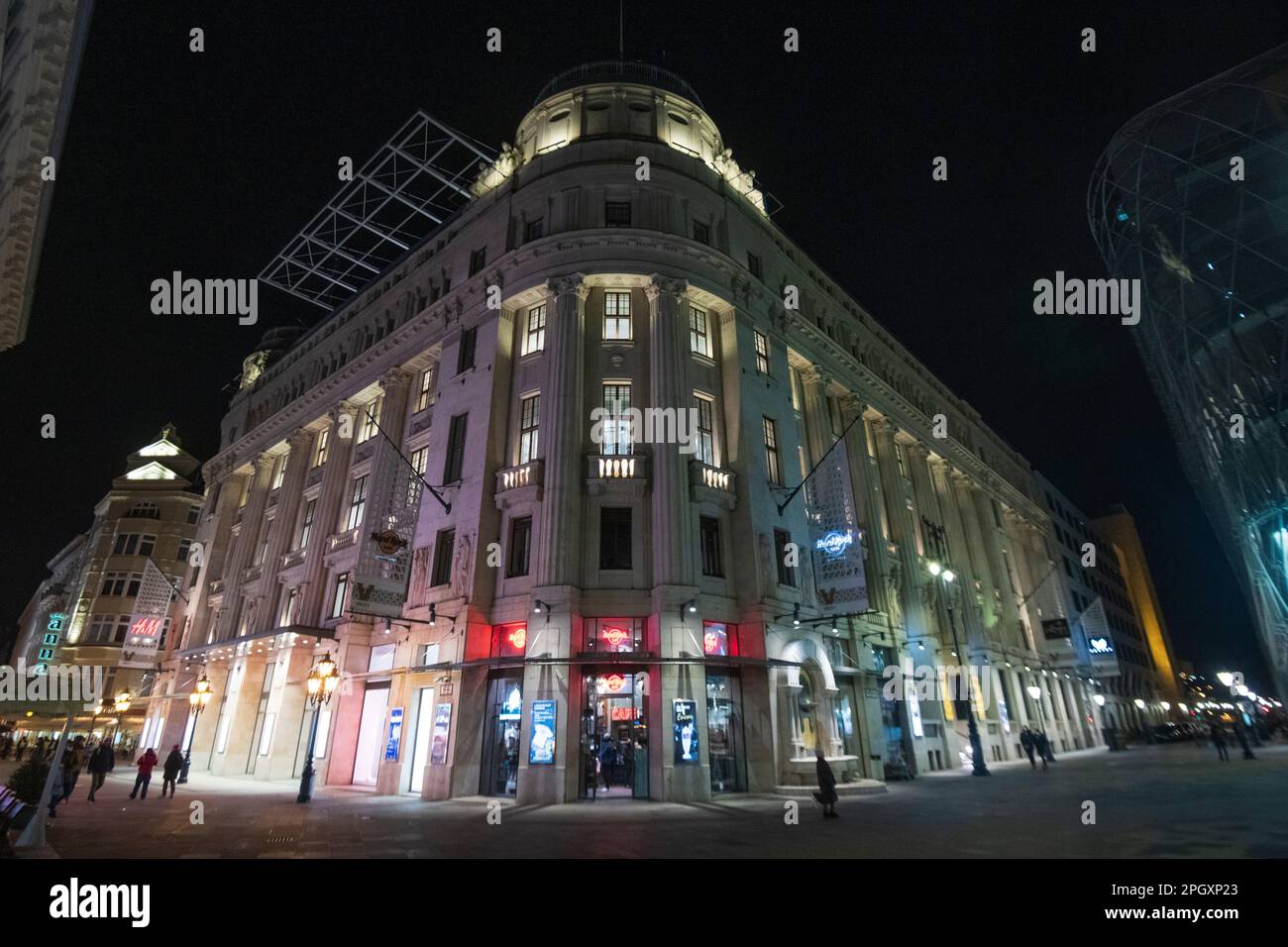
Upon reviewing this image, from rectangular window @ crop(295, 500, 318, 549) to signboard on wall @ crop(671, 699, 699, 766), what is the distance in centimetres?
2588

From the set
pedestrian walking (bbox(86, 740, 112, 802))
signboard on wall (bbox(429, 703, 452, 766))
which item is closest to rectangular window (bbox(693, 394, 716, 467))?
signboard on wall (bbox(429, 703, 452, 766))

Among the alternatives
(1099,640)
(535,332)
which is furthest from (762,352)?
(1099,640)

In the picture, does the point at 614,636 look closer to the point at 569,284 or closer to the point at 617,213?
the point at 569,284

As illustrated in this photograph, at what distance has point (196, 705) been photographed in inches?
1410

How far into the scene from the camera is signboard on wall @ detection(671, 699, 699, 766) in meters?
A: 20.0

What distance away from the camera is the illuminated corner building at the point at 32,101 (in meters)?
16.5

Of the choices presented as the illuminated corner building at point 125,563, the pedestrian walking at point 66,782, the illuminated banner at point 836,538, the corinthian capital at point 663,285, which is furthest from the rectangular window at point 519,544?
the illuminated corner building at point 125,563

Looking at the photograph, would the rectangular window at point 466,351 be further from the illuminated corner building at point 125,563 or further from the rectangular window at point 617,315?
the illuminated corner building at point 125,563

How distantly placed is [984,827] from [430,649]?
19.6 metres

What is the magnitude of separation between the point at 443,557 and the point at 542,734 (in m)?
9.35

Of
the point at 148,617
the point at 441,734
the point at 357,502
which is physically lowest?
the point at 441,734

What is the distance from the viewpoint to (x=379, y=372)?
116 feet

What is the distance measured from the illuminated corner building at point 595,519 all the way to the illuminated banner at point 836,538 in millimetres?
148

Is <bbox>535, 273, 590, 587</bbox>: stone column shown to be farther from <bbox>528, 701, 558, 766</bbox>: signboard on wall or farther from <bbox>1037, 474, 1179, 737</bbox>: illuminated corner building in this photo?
<bbox>1037, 474, 1179, 737</bbox>: illuminated corner building
